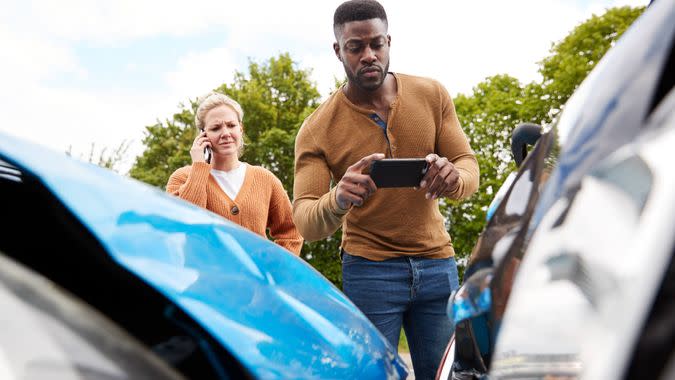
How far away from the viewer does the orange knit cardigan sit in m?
4.08

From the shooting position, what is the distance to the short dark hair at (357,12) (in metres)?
3.22

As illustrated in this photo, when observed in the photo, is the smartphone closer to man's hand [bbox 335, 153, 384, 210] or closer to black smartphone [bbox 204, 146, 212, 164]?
black smartphone [bbox 204, 146, 212, 164]

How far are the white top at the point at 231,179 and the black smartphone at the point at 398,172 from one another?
1.71m

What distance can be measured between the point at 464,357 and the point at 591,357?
66 cm

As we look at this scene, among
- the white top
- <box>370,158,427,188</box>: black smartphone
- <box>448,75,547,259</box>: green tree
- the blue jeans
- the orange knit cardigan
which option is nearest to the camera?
<box>370,158,427,188</box>: black smartphone

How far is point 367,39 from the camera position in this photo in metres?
3.19

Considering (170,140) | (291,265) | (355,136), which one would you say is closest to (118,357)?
(291,265)

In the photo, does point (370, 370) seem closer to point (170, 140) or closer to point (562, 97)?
point (562, 97)

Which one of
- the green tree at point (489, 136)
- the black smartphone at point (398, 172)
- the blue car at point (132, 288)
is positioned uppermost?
the blue car at point (132, 288)

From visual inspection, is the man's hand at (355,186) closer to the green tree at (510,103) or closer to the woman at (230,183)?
the woman at (230,183)

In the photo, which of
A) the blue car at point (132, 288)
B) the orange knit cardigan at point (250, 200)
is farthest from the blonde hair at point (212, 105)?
the blue car at point (132, 288)

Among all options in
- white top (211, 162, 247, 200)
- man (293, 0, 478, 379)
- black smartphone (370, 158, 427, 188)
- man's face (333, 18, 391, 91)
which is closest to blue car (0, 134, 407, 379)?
black smartphone (370, 158, 427, 188)

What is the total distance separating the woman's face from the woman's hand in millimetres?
33

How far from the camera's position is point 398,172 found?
8.76 feet
